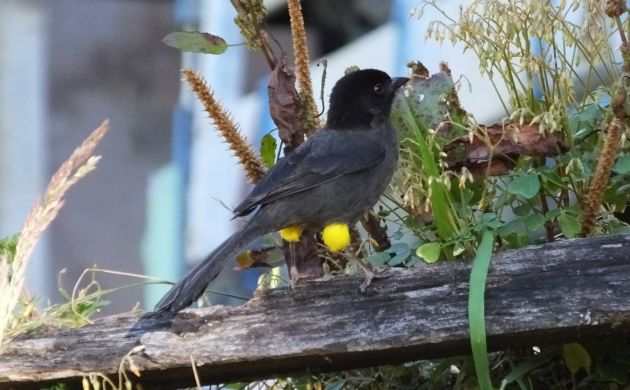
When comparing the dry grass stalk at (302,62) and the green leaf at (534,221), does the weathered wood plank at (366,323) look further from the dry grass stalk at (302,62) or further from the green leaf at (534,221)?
the dry grass stalk at (302,62)

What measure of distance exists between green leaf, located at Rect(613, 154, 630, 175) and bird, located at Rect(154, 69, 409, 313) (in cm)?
59

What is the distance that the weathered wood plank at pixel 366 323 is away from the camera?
1.94 m

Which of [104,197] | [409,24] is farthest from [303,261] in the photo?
[104,197]

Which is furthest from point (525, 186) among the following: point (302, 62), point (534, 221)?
point (302, 62)

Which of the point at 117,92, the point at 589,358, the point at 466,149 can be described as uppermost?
the point at 117,92

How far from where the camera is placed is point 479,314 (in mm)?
1879

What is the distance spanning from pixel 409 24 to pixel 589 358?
203 cm

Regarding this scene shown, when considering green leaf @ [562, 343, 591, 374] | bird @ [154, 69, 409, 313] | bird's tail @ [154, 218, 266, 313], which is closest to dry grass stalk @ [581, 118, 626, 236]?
green leaf @ [562, 343, 591, 374]

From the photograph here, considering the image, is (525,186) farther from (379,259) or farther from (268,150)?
(268,150)

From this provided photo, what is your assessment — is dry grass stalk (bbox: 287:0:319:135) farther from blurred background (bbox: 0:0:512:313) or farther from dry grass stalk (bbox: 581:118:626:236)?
blurred background (bbox: 0:0:512:313)

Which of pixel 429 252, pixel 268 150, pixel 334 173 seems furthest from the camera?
pixel 334 173

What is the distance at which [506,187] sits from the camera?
220 cm

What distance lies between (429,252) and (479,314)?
240 millimetres

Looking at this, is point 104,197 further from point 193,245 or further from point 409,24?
point 409,24
